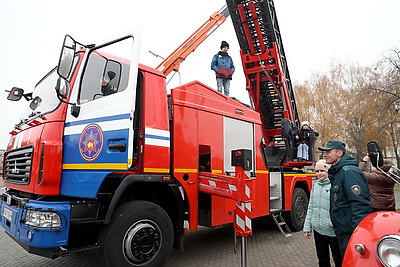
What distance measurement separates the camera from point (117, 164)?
3.24m

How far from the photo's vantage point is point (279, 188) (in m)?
5.99

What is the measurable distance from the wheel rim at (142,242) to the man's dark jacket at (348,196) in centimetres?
204

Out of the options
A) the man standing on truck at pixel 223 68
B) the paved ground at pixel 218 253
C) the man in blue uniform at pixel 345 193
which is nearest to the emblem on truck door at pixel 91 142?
the paved ground at pixel 218 253

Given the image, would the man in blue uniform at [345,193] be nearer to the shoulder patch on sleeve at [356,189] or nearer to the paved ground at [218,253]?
the shoulder patch on sleeve at [356,189]

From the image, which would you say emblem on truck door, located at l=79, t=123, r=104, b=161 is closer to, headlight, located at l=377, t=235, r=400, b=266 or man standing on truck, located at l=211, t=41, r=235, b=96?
headlight, located at l=377, t=235, r=400, b=266

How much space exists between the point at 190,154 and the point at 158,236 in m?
1.21

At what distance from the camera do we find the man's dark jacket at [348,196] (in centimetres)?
250

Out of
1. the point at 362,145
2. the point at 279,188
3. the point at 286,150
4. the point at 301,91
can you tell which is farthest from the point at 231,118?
the point at 301,91

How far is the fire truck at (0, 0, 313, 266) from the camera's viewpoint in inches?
124

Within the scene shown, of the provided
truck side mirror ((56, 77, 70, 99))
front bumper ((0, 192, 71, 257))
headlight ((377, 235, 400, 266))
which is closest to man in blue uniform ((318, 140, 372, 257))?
headlight ((377, 235, 400, 266))

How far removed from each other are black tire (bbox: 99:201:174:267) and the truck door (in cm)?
47

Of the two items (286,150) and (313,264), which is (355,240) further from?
(286,150)

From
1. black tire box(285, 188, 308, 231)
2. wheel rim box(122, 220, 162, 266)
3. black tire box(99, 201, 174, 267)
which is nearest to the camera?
black tire box(99, 201, 174, 267)

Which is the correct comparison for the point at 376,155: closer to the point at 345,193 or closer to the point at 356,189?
the point at 356,189
